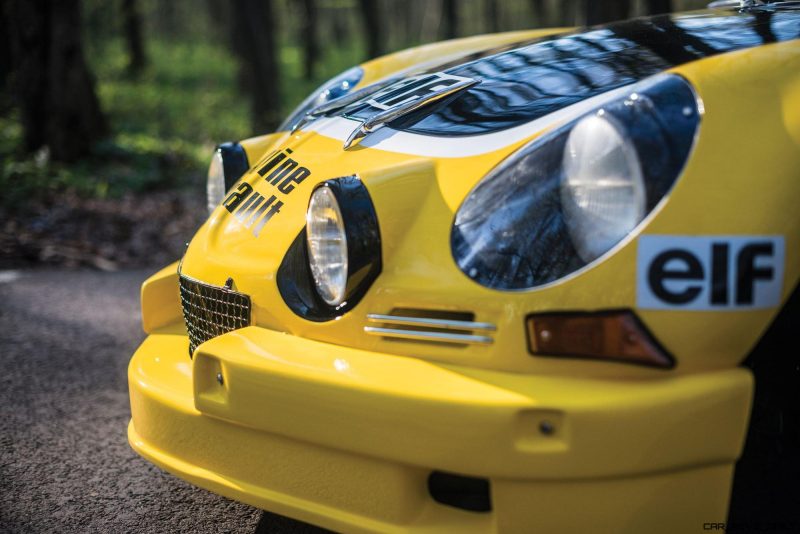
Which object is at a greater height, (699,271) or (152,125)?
(699,271)

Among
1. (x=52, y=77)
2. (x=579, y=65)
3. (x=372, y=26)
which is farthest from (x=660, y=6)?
(x=372, y=26)

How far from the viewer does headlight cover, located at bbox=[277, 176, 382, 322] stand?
1.86 metres

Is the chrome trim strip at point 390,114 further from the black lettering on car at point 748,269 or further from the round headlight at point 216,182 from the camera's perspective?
the black lettering on car at point 748,269

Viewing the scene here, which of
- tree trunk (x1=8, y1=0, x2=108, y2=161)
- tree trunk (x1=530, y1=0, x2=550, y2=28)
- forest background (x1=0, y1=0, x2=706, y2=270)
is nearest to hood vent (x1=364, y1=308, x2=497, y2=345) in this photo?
forest background (x1=0, y1=0, x2=706, y2=270)

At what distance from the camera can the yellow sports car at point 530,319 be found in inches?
64.4

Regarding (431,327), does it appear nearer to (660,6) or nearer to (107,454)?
(107,454)

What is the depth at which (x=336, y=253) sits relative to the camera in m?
1.91

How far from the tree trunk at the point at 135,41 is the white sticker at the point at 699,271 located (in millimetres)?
18429

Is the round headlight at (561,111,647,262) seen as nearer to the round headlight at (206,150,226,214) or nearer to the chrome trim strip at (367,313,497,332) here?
the chrome trim strip at (367,313,497,332)

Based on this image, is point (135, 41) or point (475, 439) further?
point (135, 41)

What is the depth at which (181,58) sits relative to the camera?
24.6 metres

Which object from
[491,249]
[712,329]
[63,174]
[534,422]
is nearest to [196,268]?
[491,249]

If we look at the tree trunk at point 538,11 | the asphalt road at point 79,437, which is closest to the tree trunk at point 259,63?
the asphalt road at point 79,437

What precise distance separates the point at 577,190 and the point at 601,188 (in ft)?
0.16
